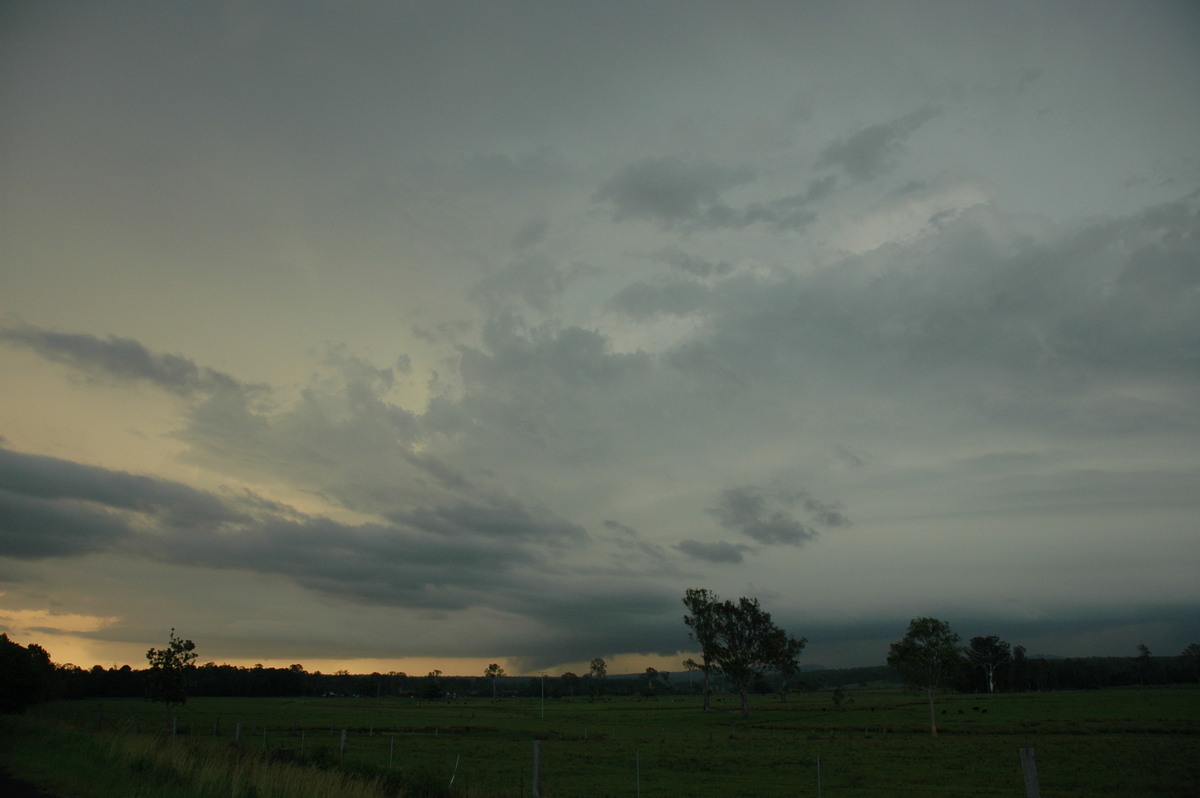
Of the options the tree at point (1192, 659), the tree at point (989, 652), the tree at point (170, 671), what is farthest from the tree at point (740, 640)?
the tree at point (1192, 659)

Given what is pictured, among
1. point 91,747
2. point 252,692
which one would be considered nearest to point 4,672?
point 91,747

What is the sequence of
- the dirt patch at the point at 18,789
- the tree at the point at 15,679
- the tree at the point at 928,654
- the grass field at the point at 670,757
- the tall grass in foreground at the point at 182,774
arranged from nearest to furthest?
the tall grass in foreground at the point at 182,774, the dirt patch at the point at 18,789, the grass field at the point at 670,757, the tree at the point at 15,679, the tree at the point at 928,654

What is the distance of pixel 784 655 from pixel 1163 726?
4866cm

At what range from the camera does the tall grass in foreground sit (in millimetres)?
14969

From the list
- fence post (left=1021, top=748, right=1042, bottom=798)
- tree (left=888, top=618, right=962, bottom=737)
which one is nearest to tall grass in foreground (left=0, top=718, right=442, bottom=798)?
fence post (left=1021, top=748, right=1042, bottom=798)

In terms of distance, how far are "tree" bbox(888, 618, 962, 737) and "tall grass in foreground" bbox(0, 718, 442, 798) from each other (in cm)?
5687

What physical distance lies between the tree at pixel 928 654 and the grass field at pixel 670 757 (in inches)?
184

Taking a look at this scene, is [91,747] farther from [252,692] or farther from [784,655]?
[252,692]

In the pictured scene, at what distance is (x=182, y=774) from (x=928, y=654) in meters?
62.9

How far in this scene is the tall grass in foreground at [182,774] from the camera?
14969 mm

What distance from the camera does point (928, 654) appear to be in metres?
61.5

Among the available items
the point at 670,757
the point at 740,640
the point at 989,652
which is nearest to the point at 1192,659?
the point at 989,652

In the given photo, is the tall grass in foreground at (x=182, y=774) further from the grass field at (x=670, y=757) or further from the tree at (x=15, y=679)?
the tree at (x=15, y=679)

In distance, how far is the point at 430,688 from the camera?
189125mm
